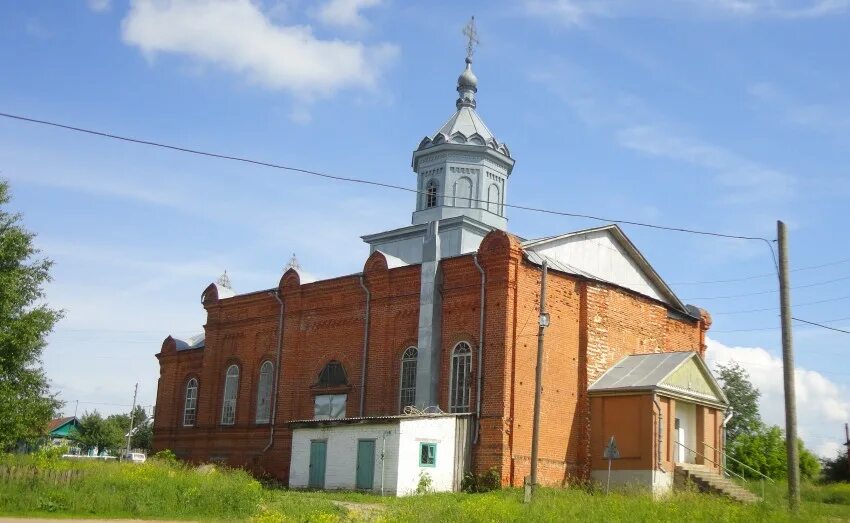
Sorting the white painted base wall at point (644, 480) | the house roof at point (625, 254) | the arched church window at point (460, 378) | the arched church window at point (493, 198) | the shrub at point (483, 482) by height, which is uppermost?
the arched church window at point (493, 198)

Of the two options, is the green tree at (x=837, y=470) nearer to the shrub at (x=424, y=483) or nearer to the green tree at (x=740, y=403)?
the green tree at (x=740, y=403)

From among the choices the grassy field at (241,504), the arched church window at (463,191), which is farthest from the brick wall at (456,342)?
the arched church window at (463,191)

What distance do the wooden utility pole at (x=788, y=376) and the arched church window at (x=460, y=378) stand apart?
31.3ft

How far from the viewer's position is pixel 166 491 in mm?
18438

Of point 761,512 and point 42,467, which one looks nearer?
point 761,512

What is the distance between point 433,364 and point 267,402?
323 inches

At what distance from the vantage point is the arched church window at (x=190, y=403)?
116ft

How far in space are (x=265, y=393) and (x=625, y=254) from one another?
519 inches

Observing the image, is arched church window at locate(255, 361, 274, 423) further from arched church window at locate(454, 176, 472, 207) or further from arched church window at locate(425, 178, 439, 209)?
arched church window at locate(454, 176, 472, 207)

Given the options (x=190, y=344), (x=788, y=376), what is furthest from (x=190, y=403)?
(x=788, y=376)

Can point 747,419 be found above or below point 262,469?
above

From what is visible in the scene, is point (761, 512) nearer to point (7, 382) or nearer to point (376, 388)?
point (376, 388)

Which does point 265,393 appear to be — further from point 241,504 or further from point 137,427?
point 137,427

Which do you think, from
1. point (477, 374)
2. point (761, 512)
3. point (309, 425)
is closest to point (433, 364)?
point (477, 374)
